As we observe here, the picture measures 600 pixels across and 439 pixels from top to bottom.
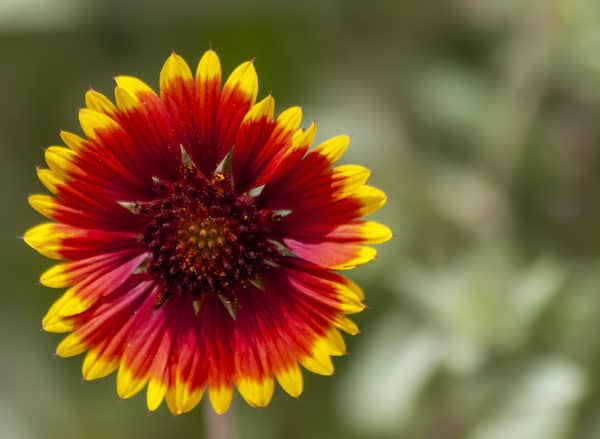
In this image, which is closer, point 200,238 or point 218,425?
point 200,238

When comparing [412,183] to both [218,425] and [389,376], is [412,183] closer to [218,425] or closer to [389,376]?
[389,376]

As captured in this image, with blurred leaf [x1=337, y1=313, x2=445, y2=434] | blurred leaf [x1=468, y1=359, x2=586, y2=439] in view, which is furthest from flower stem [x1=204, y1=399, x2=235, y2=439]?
blurred leaf [x1=468, y1=359, x2=586, y2=439]

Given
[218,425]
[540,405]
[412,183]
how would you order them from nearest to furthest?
1. [218,425]
2. [540,405]
3. [412,183]

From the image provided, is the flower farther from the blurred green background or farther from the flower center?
the blurred green background

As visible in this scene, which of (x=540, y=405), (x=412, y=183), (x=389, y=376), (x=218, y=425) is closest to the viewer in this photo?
(x=218, y=425)

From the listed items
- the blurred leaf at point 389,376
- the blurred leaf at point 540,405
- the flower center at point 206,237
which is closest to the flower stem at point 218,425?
the flower center at point 206,237

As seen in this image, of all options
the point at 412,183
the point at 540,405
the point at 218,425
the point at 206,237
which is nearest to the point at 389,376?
the point at 540,405
